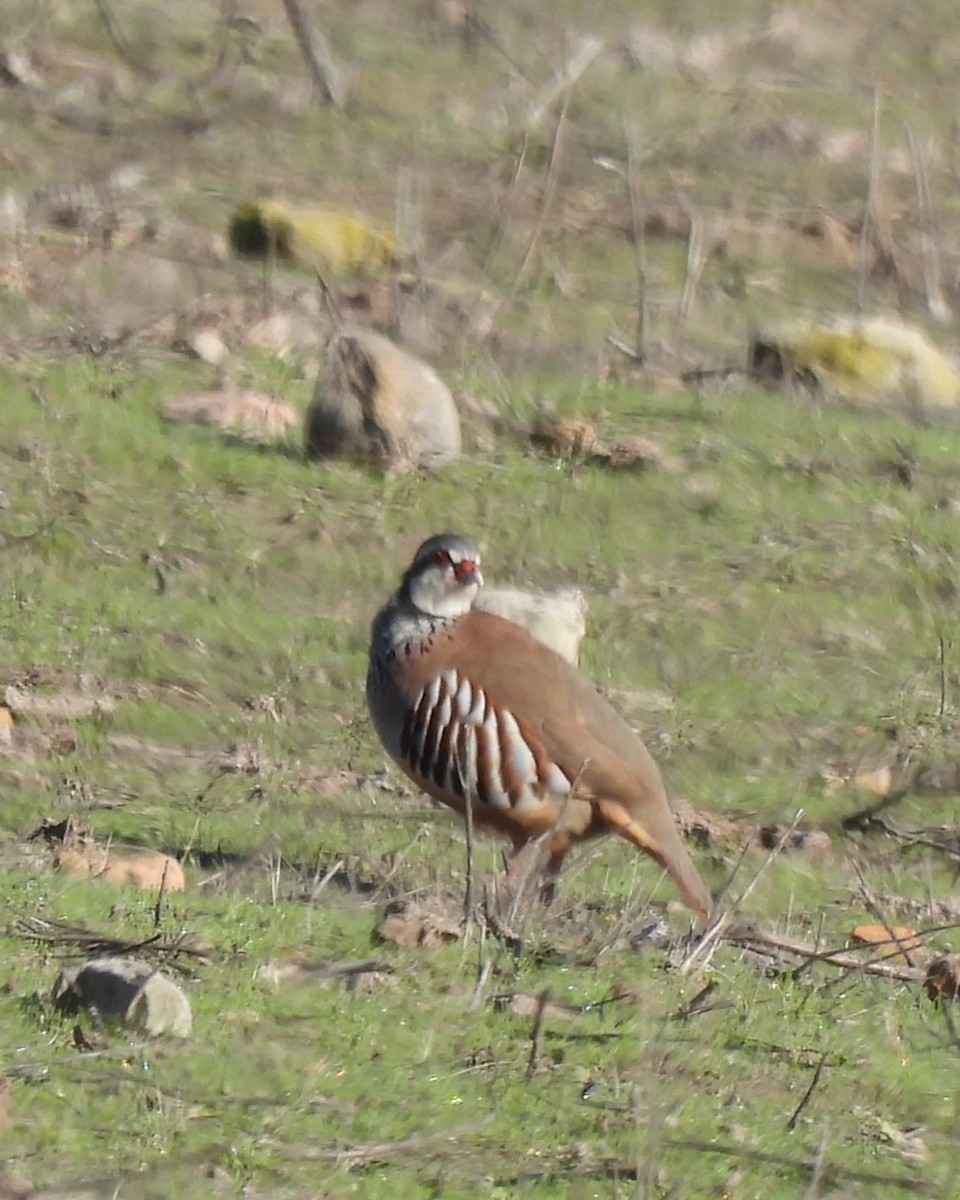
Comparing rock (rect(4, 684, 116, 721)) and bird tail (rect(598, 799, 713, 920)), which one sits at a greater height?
bird tail (rect(598, 799, 713, 920))

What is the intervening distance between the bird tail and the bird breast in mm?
145

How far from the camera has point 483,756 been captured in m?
6.64

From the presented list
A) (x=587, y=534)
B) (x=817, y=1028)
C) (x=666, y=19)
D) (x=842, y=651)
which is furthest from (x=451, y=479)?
(x=666, y=19)

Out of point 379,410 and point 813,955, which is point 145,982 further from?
point 379,410

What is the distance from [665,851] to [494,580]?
2.41 m

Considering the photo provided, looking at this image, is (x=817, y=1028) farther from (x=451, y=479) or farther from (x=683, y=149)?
(x=683, y=149)

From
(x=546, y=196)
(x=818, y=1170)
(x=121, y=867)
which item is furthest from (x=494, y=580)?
(x=818, y=1170)

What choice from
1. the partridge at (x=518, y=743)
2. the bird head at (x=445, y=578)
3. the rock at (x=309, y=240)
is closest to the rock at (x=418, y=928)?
the partridge at (x=518, y=743)

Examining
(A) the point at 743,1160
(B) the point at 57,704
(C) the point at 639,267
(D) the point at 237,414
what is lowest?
(B) the point at 57,704

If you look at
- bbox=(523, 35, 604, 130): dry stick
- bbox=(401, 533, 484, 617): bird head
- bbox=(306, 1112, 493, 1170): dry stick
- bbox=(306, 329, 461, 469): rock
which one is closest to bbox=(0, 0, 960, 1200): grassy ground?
bbox=(306, 1112, 493, 1170): dry stick

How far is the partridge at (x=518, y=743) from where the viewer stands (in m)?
6.63

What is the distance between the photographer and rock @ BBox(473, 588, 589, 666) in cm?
808

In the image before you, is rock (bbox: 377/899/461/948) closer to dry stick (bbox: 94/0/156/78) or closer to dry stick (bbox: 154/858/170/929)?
dry stick (bbox: 154/858/170/929)

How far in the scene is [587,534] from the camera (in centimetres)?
916
